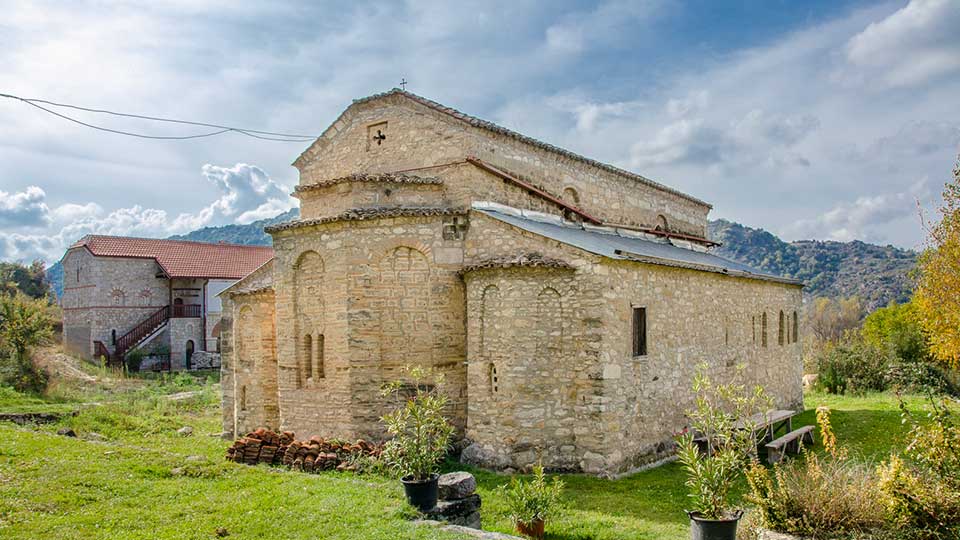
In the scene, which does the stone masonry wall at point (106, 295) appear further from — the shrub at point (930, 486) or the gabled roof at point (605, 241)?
the shrub at point (930, 486)

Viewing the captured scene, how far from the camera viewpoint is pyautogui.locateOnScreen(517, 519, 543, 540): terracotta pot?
7918 mm

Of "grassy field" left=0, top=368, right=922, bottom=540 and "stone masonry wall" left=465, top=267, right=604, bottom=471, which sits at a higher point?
"stone masonry wall" left=465, top=267, right=604, bottom=471

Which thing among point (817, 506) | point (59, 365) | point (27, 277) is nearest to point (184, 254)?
point (59, 365)

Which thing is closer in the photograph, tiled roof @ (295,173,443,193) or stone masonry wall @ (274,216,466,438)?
stone masonry wall @ (274,216,466,438)

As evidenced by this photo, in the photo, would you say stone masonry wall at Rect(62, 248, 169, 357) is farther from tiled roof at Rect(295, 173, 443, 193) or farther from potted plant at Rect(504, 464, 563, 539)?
potted plant at Rect(504, 464, 563, 539)

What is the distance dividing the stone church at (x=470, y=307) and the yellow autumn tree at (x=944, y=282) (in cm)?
1096

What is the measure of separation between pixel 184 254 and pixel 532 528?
32.8 m

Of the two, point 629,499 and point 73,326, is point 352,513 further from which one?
point 73,326

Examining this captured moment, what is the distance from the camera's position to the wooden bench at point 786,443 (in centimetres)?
1217

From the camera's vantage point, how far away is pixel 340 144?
1500 centimetres

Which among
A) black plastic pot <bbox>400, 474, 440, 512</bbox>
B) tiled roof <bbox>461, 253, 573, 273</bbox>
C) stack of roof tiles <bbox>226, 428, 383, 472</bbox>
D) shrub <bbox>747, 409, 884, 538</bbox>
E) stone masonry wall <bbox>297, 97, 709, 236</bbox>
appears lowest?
stack of roof tiles <bbox>226, 428, 383, 472</bbox>

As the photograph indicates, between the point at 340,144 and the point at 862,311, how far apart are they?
6178 cm

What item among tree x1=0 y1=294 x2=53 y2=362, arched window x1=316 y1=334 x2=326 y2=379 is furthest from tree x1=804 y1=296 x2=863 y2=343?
tree x1=0 y1=294 x2=53 y2=362

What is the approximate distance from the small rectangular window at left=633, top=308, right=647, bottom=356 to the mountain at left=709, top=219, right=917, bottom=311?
65047 millimetres
